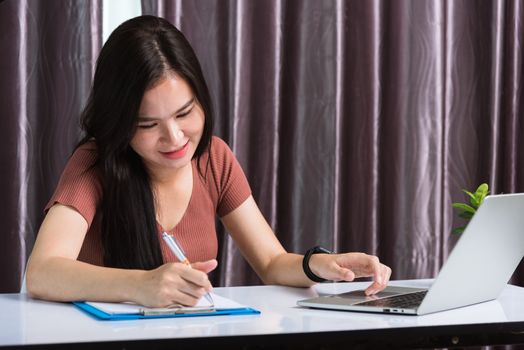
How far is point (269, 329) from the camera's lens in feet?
3.98

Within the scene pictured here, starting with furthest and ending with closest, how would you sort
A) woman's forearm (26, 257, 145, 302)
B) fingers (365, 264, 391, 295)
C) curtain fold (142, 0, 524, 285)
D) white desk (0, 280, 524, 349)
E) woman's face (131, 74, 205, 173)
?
Answer: curtain fold (142, 0, 524, 285) → woman's face (131, 74, 205, 173) → fingers (365, 264, 391, 295) → woman's forearm (26, 257, 145, 302) → white desk (0, 280, 524, 349)

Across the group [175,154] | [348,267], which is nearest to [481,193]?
[348,267]

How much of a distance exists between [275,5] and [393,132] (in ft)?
1.77

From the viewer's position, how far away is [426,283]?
5.77 ft

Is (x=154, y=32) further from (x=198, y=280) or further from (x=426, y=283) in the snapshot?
(x=426, y=283)

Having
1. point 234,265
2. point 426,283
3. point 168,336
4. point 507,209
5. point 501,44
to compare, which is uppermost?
point 501,44

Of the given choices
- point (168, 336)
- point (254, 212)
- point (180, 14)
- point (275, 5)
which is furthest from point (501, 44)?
point (168, 336)

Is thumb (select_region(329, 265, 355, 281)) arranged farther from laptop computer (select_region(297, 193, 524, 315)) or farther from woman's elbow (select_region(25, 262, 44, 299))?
woman's elbow (select_region(25, 262, 44, 299))

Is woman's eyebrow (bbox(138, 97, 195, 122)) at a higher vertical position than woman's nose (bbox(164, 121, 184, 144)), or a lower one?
higher

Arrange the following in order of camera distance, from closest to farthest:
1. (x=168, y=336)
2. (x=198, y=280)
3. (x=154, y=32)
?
(x=168, y=336), (x=198, y=280), (x=154, y=32)

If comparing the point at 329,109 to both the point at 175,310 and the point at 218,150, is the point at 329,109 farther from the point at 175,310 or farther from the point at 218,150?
the point at 175,310

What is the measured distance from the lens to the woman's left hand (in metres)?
1.58

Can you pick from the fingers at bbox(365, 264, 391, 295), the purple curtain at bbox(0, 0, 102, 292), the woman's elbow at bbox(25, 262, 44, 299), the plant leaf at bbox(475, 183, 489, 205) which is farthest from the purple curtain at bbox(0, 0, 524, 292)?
the fingers at bbox(365, 264, 391, 295)

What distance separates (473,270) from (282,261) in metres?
0.51
